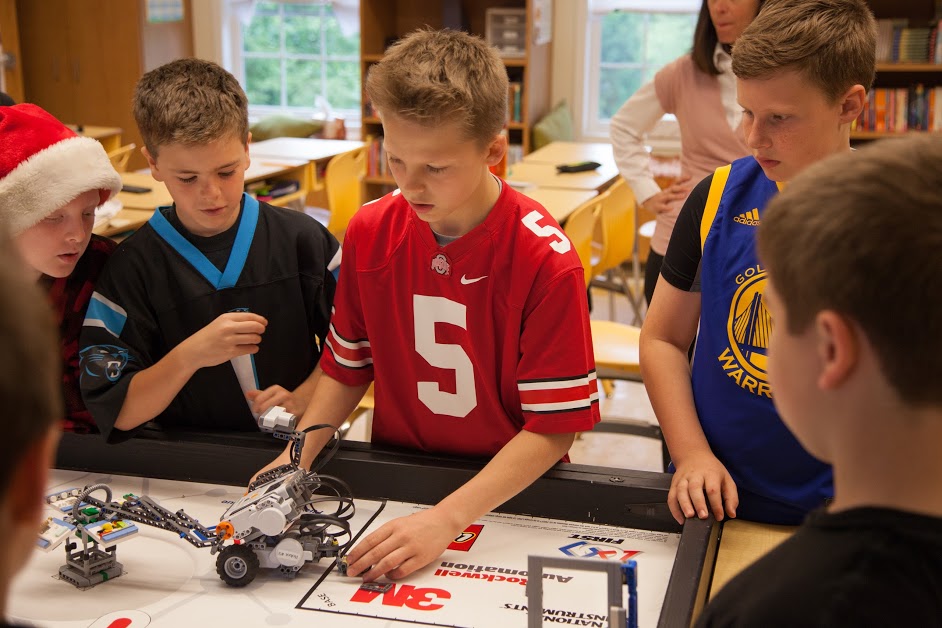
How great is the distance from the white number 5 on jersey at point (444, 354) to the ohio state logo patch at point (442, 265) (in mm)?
39

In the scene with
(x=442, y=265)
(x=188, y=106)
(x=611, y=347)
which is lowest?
(x=611, y=347)

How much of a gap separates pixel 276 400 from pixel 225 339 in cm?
18

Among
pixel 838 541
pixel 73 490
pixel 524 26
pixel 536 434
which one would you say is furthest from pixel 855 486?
pixel 524 26

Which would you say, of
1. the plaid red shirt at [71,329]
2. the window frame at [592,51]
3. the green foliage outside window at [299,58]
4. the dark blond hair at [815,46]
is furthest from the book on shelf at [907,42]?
the plaid red shirt at [71,329]

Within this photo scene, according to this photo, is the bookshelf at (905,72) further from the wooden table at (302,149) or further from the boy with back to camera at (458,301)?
the boy with back to camera at (458,301)

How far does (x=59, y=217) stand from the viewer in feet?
5.28

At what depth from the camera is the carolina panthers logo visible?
4.92ft

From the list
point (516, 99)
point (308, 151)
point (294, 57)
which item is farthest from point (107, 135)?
point (516, 99)

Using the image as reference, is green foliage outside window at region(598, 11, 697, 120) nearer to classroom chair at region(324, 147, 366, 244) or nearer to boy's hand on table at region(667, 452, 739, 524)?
classroom chair at region(324, 147, 366, 244)

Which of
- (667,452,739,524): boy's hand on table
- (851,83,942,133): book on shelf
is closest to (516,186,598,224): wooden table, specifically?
(851,83,942,133): book on shelf

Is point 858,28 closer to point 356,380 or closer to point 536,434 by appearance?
point 536,434

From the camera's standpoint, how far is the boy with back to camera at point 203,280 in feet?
5.05

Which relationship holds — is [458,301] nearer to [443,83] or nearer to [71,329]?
[443,83]

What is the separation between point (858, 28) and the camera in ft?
4.46
